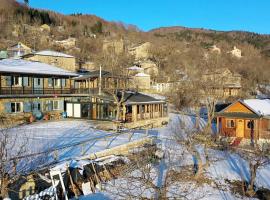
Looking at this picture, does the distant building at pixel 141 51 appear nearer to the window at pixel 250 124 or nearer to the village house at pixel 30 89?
A: the village house at pixel 30 89

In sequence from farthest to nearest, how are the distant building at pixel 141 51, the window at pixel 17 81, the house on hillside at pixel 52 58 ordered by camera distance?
the distant building at pixel 141 51, the house on hillside at pixel 52 58, the window at pixel 17 81

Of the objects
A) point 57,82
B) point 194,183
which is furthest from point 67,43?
point 194,183

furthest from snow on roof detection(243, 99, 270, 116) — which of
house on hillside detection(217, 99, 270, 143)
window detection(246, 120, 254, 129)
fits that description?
window detection(246, 120, 254, 129)

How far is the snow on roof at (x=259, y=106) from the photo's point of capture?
2539cm

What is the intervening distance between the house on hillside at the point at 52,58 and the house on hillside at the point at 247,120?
90.5ft

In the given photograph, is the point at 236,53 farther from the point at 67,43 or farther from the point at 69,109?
the point at 69,109

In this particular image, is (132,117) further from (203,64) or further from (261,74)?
(261,74)

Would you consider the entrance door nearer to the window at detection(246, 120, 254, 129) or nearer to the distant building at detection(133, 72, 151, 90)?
the window at detection(246, 120, 254, 129)

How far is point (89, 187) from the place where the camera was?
14945mm

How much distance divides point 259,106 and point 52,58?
30435 mm

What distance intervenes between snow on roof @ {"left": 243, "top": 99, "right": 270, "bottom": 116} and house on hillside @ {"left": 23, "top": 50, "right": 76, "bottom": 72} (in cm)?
2915

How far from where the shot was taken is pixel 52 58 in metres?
45.8

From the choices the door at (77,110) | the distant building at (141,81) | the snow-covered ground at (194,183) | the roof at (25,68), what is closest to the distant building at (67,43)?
the distant building at (141,81)

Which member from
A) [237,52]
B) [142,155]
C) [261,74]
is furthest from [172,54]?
[142,155]
